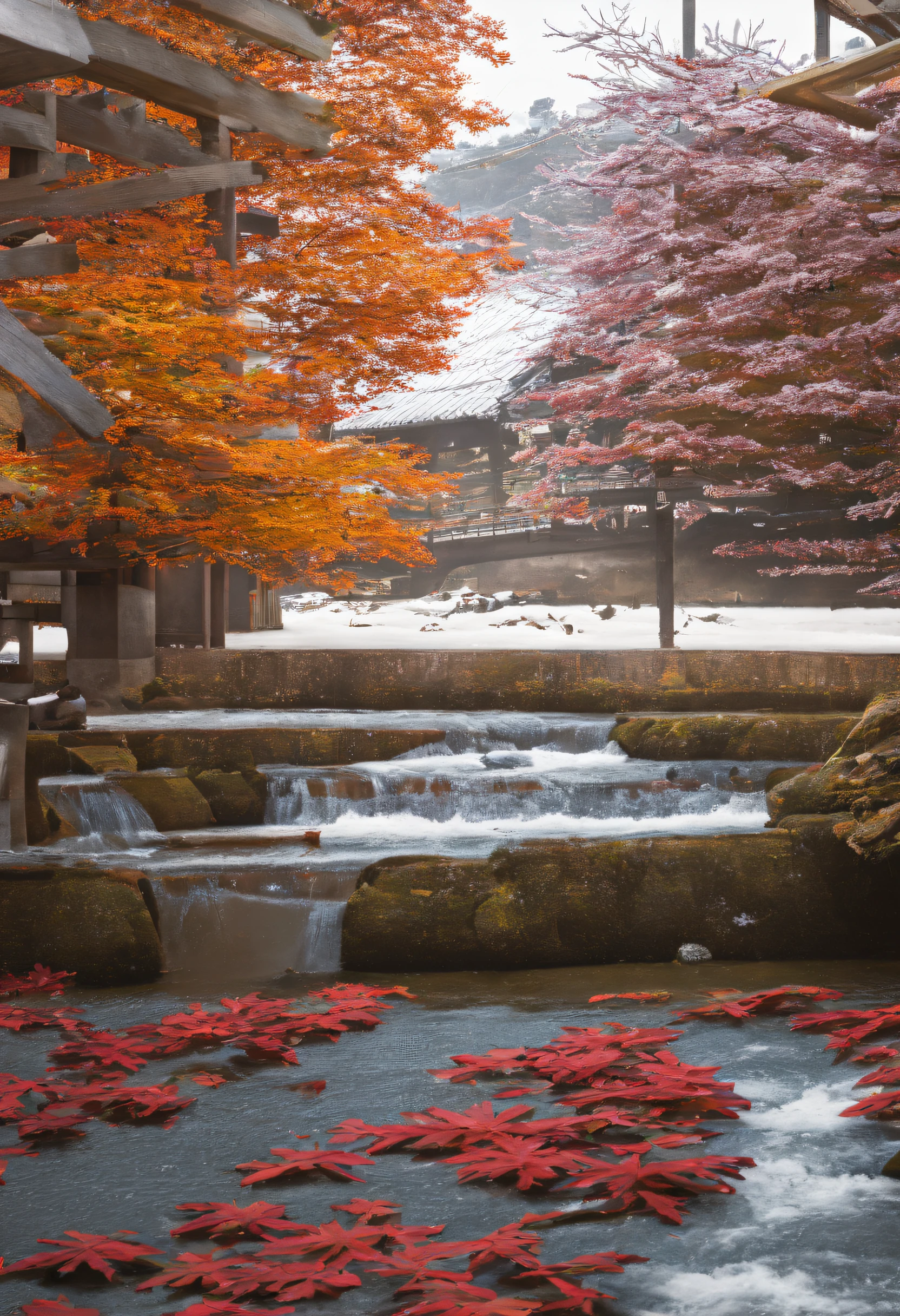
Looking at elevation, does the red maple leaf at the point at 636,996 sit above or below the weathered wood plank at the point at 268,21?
below

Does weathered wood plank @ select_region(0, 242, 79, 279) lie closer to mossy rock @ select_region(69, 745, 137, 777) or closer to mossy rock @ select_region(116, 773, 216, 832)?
mossy rock @ select_region(116, 773, 216, 832)

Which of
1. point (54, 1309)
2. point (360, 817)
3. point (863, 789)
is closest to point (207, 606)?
point (360, 817)

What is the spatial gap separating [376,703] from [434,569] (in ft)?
41.4

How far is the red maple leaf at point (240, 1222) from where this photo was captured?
3.09 meters

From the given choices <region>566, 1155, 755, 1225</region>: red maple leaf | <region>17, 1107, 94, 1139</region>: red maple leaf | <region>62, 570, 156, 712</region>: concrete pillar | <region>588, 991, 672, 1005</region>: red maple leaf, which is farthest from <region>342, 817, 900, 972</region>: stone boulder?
<region>62, 570, 156, 712</region>: concrete pillar

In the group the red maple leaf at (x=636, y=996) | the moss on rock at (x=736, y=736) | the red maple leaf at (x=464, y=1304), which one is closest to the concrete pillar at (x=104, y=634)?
the moss on rock at (x=736, y=736)

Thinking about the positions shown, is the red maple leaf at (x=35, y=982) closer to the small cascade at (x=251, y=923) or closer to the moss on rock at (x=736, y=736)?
Result: the small cascade at (x=251, y=923)

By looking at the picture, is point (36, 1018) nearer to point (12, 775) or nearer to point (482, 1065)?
Result: point (482, 1065)

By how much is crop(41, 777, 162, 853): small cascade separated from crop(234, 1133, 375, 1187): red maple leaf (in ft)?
15.1

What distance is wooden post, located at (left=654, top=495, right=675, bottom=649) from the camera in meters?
14.7

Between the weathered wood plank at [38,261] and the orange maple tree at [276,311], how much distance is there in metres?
4.04

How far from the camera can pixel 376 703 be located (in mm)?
12883

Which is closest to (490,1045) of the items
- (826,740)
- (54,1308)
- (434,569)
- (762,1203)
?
(762,1203)

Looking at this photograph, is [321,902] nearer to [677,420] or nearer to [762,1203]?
[762,1203]
